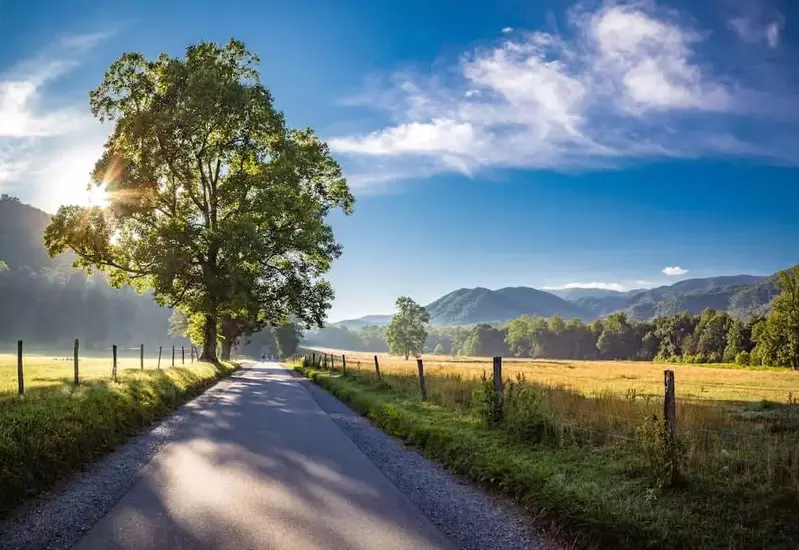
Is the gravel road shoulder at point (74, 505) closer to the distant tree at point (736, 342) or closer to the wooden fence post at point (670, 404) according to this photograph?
the wooden fence post at point (670, 404)

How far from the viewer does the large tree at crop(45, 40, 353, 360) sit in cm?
2841

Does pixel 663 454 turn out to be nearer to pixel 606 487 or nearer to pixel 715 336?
pixel 606 487

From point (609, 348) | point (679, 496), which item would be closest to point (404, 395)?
point (679, 496)

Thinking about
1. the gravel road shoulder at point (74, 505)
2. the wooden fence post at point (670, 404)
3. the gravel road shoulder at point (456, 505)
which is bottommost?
the gravel road shoulder at point (456, 505)

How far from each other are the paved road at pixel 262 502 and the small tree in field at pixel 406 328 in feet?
352

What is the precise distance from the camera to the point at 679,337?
124m

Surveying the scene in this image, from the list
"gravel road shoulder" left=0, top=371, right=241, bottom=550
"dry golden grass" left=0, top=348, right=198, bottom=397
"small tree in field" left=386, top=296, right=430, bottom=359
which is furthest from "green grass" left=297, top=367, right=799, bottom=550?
"small tree in field" left=386, top=296, right=430, bottom=359

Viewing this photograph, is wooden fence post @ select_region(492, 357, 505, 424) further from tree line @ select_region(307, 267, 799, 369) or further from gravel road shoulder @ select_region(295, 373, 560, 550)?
tree line @ select_region(307, 267, 799, 369)

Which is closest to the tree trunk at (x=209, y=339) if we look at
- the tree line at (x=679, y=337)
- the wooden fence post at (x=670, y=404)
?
the wooden fence post at (x=670, y=404)

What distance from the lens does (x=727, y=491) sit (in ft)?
21.9

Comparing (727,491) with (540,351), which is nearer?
(727,491)

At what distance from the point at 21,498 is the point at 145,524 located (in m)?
2.07

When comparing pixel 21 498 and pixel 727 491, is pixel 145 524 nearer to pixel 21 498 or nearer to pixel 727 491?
pixel 21 498

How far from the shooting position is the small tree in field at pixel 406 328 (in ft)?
391
